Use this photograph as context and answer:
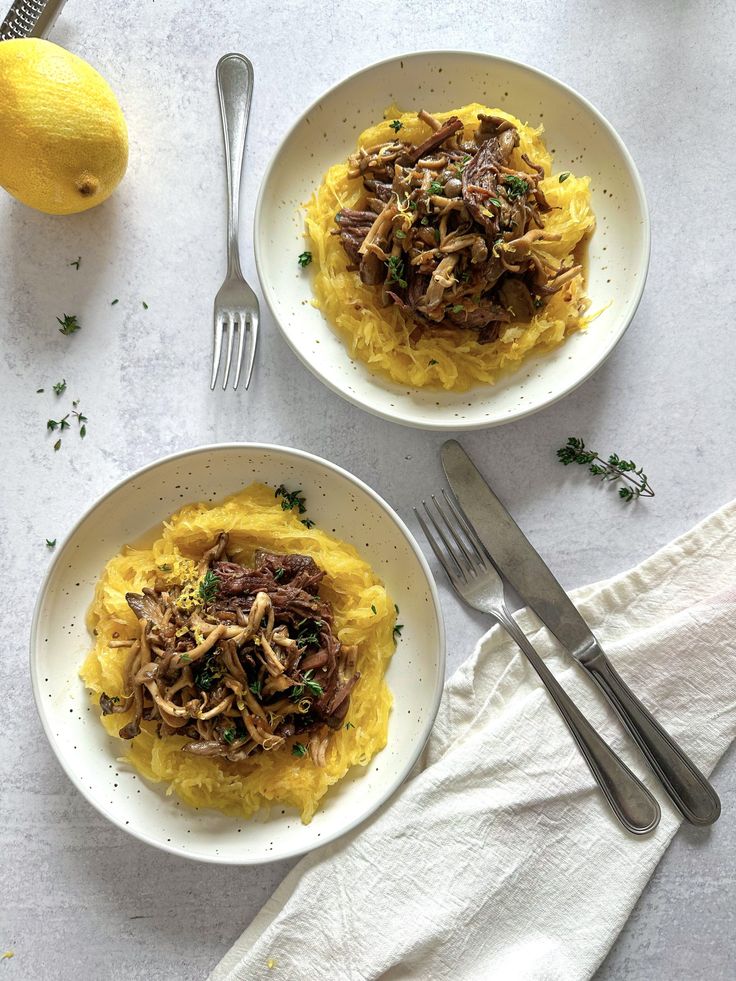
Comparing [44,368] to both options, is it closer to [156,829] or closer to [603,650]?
[156,829]

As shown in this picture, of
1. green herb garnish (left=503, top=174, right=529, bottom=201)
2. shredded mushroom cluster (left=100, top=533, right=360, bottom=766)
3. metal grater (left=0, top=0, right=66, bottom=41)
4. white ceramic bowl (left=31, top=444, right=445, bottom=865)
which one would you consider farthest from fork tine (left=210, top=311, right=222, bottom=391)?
metal grater (left=0, top=0, right=66, bottom=41)

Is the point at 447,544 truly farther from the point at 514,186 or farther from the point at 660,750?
the point at 514,186

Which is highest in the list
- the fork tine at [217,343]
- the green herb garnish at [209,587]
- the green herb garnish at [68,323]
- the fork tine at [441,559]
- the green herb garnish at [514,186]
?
the green herb garnish at [514,186]

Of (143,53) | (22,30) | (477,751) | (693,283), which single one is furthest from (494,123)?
(477,751)

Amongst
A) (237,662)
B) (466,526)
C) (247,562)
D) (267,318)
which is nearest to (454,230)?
(267,318)

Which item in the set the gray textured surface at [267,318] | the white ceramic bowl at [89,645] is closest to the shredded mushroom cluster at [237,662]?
the white ceramic bowl at [89,645]

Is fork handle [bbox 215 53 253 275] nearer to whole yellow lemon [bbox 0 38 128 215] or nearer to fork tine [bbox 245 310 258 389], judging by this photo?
fork tine [bbox 245 310 258 389]

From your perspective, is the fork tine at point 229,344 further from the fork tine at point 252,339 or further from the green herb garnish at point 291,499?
the green herb garnish at point 291,499
